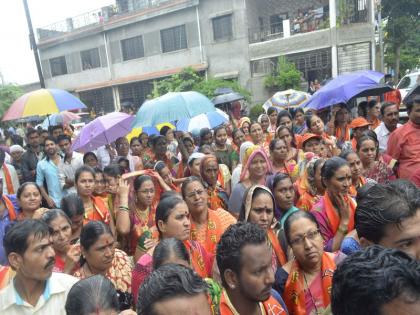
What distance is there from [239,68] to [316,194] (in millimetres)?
16279

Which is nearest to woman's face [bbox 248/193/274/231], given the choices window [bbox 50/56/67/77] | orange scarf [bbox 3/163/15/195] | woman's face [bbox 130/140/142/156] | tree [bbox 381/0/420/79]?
orange scarf [bbox 3/163/15/195]

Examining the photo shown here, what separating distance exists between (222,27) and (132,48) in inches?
233

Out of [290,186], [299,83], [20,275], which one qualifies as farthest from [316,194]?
[299,83]

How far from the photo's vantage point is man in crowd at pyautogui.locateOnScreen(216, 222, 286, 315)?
1.89 m

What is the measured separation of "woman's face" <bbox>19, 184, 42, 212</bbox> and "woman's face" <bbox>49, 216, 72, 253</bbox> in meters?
0.97

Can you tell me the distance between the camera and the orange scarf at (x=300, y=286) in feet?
7.14

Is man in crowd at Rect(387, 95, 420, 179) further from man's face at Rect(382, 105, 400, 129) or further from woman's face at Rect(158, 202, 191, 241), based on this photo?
woman's face at Rect(158, 202, 191, 241)

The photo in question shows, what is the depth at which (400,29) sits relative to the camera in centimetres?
1978

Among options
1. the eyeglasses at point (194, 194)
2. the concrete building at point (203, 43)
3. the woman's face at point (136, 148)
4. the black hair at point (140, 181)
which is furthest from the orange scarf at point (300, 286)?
the concrete building at point (203, 43)

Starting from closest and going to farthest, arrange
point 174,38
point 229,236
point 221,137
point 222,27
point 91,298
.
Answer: point 91,298 < point 229,236 < point 221,137 < point 222,27 < point 174,38

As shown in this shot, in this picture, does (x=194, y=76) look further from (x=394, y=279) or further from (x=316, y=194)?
(x=394, y=279)

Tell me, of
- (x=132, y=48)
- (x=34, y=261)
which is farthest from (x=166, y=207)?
(x=132, y=48)

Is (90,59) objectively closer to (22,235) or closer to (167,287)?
(22,235)

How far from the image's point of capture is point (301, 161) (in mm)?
4508
